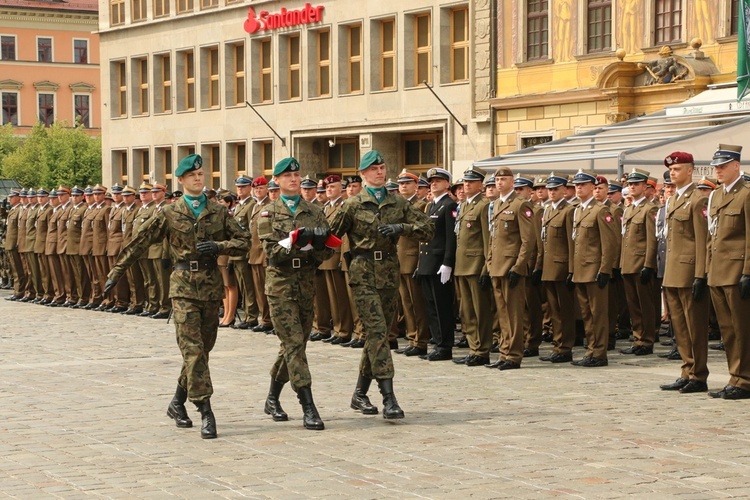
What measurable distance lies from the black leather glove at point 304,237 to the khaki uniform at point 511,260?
4285 millimetres

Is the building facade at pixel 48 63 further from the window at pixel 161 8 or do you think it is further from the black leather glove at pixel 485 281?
the black leather glove at pixel 485 281

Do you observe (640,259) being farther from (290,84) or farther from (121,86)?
(121,86)

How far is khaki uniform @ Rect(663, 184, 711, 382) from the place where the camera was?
12.3 meters

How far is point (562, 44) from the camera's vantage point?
103ft

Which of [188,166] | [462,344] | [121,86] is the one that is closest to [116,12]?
[121,86]

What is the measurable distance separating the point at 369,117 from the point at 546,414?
27.3 meters

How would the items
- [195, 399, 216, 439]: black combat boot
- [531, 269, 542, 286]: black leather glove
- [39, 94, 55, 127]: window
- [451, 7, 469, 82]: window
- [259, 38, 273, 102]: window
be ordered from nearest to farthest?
1. [195, 399, 216, 439]: black combat boot
2. [531, 269, 542, 286]: black leather glove
3. [451, 7, 469, 82]: window
4. [259, 38, 273, 102]: window
5. [39, 94, 55, 127]: window

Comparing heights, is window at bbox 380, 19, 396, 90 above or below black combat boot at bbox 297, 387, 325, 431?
above

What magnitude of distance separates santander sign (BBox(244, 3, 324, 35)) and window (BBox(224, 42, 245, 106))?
4.80 feet

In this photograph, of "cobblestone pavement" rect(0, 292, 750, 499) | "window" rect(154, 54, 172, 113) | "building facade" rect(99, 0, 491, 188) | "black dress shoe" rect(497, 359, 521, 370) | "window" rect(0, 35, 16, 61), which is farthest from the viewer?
"window" rect(0, 35, 16, 61)

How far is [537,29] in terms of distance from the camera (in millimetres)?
32219

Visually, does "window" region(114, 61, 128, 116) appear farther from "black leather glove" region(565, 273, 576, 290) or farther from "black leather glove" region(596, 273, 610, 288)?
"black leather glove" region(596, 273, 610, 288)

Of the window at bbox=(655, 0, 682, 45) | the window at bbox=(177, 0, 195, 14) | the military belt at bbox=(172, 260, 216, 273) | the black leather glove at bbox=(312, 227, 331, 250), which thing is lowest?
the military belt at bbox=(172, 260, 216, 273)

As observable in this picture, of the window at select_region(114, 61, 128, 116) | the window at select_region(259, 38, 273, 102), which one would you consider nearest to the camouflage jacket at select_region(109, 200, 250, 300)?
the window at select_region(259, 38, 273, 102)
